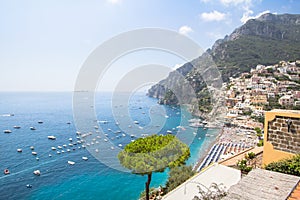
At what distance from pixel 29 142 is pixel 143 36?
2392 centimetres

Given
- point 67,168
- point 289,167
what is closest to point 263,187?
point 289,167

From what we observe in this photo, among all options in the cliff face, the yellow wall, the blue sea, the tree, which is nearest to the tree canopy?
the tree

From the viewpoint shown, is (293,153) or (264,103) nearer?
(293,153)

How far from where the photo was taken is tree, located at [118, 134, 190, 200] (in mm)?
7723

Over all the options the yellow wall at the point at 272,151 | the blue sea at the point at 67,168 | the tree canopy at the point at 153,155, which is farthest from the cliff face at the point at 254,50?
the yellow wall at the point at 272,151

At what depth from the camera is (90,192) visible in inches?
579

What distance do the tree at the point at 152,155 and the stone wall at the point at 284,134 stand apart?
14.2 feet

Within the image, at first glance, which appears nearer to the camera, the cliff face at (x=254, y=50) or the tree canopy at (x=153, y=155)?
the tree canopy at (x=153, y=155)

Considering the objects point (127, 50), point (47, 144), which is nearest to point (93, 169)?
point (47, 144)

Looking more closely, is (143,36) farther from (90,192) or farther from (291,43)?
(291,43)

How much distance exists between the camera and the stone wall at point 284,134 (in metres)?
3.92

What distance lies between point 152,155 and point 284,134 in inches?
187

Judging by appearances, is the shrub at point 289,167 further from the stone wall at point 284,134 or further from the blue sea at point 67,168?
the blue sea at point 67,168

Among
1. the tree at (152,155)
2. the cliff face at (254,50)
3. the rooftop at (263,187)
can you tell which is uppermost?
the cliff face at (254,50)
